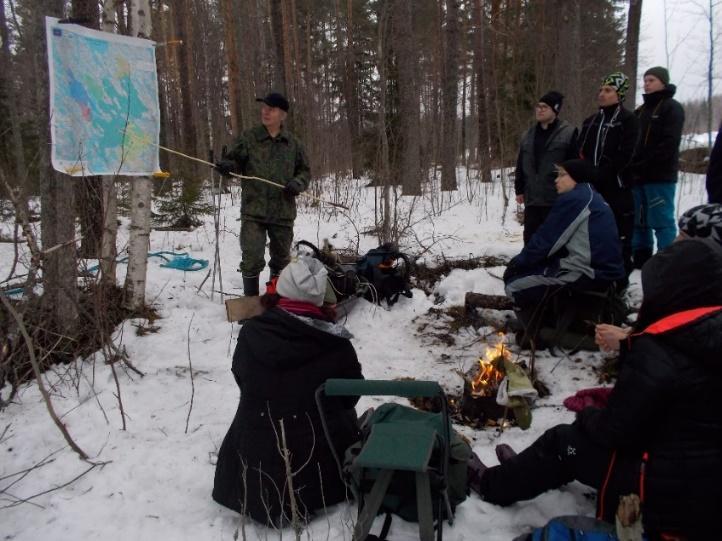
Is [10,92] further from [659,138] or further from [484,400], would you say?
[659,138]

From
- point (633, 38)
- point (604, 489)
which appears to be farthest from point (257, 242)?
point (633, 38)

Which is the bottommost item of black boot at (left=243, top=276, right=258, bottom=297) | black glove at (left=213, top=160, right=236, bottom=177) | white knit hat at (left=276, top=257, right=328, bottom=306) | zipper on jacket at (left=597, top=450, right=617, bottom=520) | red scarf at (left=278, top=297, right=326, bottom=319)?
zipper on jacket at (left=597, top=450, right=617, bottom=520)

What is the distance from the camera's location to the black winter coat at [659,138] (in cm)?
453

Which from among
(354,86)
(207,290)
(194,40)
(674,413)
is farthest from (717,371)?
(194,40)

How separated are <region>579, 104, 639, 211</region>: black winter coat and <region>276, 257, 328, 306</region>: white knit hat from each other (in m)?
2.96

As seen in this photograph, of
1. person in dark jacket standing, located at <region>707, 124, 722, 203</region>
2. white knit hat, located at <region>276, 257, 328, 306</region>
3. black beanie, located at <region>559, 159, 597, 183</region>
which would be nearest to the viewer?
white knit hat, located at <region>276, 257, 328, 306</region>

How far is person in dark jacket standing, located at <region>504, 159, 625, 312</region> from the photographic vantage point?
3527mm

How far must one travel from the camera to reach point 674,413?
175 cm

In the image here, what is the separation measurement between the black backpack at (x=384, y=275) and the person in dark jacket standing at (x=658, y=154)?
93.8 inches

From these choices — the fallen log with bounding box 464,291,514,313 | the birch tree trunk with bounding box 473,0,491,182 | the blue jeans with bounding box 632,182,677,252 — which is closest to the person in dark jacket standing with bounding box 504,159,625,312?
the fallen log with bounding box 464,291,514,313

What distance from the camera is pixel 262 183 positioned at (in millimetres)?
4797

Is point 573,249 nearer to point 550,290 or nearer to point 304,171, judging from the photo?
point 550,290

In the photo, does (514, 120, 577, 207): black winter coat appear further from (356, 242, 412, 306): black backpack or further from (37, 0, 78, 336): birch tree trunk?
(37, 0, 78, 336): birch tree trunk

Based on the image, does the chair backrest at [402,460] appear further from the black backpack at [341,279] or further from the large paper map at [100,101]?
the black backpack at [341,279]
